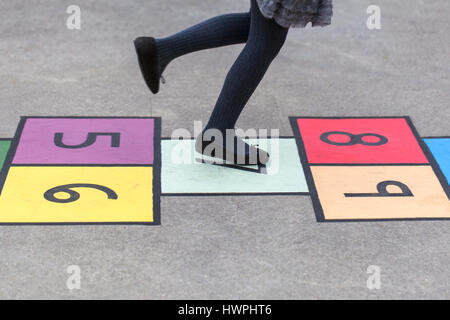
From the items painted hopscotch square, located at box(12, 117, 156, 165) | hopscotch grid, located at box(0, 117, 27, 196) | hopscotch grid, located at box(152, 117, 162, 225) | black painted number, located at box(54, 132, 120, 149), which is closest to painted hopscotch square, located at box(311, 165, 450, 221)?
hopscotch grid, located at box(152, 117, 162, 225)

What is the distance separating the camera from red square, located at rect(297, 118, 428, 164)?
426 cm

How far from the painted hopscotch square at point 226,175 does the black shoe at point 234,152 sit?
0.04 m

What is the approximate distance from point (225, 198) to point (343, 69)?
69.5 inches

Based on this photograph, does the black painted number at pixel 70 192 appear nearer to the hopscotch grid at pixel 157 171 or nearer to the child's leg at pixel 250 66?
the hopscotch grid at pixel 157 171

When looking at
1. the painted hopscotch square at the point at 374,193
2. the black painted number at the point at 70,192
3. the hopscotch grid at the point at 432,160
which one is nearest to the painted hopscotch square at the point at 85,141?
the black painted number at the point at 70,192

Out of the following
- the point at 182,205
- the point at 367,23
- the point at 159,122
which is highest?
the point at 367,23

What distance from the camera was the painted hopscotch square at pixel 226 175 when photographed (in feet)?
13.0

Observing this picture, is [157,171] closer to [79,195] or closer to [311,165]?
[79,195]

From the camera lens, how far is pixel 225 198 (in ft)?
12.8

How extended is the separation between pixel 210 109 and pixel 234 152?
66 centimetres

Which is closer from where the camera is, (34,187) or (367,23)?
(34,187)

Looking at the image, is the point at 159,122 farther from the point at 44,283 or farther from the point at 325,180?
the point at 44,283
